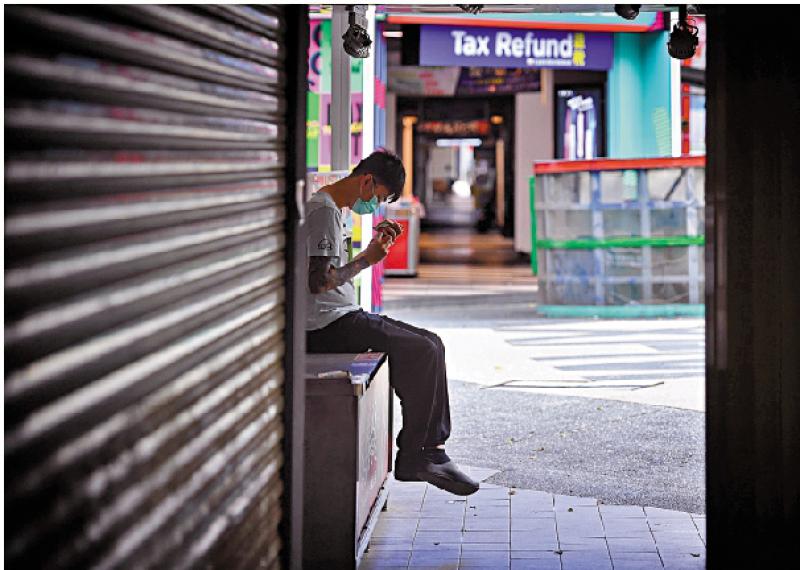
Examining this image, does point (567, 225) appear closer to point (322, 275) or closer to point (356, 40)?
point (356, 40)

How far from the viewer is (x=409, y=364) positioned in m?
4.37

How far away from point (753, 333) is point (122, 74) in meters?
1.72

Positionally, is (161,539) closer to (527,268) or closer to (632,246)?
(632,246)

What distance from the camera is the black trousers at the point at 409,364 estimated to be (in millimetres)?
4320

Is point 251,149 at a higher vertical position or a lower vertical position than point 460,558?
higher

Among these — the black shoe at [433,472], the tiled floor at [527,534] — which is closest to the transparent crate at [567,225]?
the tiled floor at [527,534]

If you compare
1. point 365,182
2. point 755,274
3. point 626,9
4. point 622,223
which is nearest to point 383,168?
point 365,182

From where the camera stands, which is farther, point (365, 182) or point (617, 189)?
point (617, 189)

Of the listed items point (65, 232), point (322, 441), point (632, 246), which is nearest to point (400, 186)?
point (322, 441)

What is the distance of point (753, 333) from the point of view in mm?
2758

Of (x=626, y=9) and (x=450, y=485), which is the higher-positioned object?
(x=626, y=9)

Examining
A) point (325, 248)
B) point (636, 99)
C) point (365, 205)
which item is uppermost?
point (636, 99)

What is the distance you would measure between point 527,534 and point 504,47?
36.0ft

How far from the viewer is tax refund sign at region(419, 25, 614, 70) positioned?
551 inches
